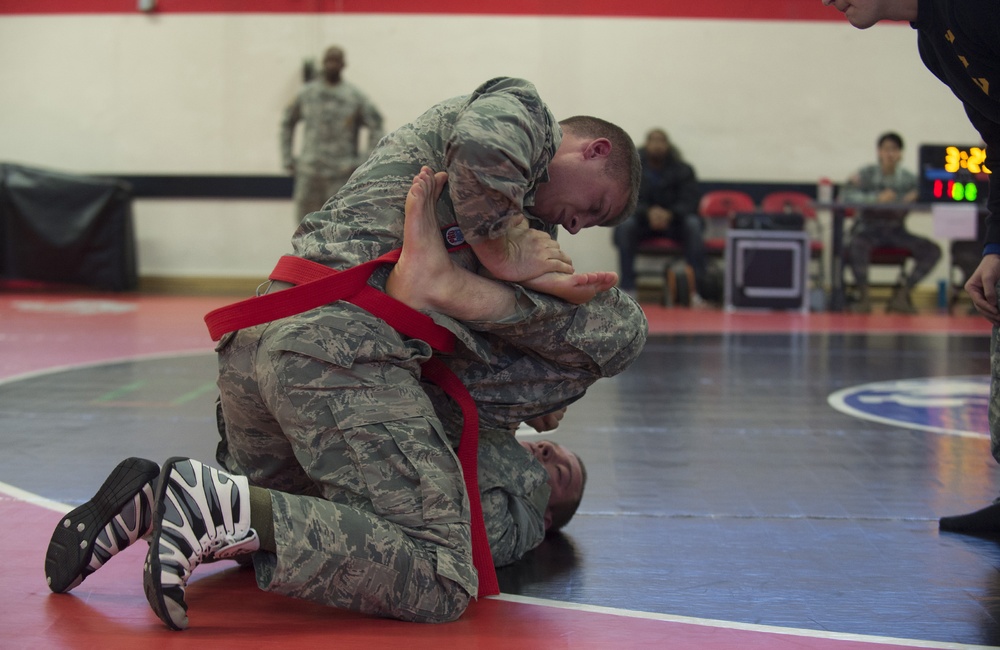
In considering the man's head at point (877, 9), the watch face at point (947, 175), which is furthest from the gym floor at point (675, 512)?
the watch face at point (947, 175)

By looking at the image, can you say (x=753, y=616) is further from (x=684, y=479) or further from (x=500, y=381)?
(x=684, y=479)

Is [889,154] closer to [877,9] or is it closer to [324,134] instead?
[324,134]

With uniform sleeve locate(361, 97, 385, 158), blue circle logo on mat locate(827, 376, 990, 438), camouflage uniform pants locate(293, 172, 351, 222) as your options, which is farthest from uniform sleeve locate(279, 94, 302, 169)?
blue circle logo on mat locate(827, 376, 990, 438)

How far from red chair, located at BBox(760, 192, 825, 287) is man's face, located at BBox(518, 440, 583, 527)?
7499mm

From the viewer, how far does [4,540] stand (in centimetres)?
243

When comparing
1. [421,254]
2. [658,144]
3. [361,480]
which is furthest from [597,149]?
[658,144]

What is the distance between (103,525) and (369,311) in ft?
1.98

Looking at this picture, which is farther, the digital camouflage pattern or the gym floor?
the digital camouflage pattern

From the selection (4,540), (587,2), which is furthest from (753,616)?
(587,2)

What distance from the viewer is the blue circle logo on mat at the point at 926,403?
13.4 feet

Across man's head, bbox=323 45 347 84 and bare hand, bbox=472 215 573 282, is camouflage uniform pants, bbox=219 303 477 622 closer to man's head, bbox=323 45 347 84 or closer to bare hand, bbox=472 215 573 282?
bare hand, bbox=472 215 573 282

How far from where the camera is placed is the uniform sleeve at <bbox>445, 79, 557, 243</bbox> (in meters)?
1.87

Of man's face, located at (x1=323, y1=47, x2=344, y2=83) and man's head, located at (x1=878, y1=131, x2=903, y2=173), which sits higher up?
man's face, located at (x1=323, y1=47, x2=344, y2=83)

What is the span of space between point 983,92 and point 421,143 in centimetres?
111
